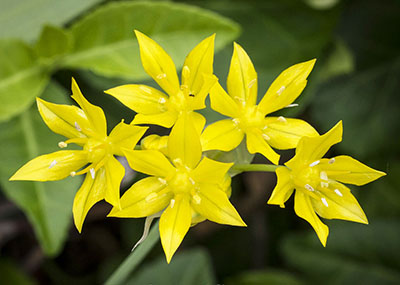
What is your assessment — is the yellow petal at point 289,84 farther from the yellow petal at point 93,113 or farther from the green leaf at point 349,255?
the green leaf at point 349,255

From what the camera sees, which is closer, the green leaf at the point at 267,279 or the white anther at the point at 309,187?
the white anther at the point at 309,187

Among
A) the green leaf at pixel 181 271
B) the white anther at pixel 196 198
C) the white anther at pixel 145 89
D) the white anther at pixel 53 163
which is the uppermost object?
the white anther at pixel 145 89

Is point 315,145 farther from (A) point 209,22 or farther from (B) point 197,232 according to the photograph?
(B) point 197,232

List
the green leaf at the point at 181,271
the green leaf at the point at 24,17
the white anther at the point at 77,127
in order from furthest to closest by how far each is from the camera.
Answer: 1. the green leaf at the point at 181,271
2. the green leaf at the point at 24,17
3. the white anther at the point at 77,127

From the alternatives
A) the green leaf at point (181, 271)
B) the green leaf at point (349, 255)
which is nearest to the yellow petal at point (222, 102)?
the green leaf at point (181, 271)

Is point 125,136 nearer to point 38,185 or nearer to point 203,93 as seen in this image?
point 203,93

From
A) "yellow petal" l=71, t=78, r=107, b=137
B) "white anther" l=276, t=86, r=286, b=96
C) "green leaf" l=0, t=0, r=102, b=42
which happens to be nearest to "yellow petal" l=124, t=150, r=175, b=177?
"yellow petal" l=71, t=78, r=107, b=137

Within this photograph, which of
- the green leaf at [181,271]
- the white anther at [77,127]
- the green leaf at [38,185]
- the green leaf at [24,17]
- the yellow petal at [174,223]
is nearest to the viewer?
the yellow petal at [174,223]
